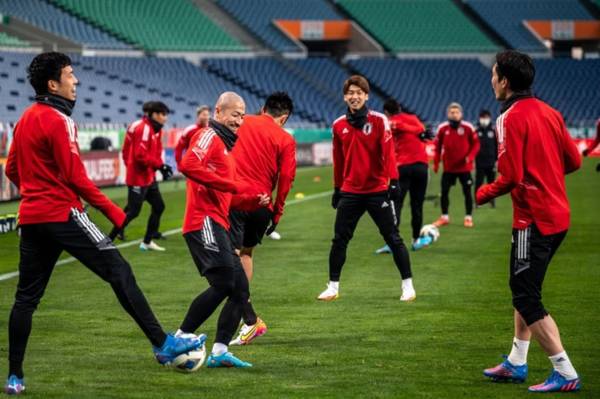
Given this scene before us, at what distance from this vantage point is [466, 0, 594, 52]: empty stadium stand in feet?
227

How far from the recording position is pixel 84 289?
12.8 m

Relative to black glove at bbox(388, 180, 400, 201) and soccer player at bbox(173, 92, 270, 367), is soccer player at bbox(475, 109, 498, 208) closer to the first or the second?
black glove at bbox(388, 180, 400, 201)

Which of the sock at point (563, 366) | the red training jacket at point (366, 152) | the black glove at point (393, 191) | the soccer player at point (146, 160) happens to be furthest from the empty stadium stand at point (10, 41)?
the sock at point (563, 366)

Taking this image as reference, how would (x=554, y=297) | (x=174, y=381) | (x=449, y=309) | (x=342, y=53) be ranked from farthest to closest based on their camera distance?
(x=342, y=53) → (x=554, y=297) → (x=449, y=309) → (x=174, y=381)

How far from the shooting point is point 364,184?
1198cm

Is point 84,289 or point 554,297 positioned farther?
point 84,289

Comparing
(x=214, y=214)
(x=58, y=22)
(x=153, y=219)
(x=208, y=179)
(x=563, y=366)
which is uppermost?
(x=208, y=179)

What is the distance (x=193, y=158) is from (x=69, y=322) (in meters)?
3.23

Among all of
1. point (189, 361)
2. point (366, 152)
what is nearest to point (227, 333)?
point (189, 361)

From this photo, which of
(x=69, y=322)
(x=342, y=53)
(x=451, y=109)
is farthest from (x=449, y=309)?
(x=342, y=53)

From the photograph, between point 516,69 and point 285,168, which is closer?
point 516,69

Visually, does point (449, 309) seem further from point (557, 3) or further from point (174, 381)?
point (557, 3)

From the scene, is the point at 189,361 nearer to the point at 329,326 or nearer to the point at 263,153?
the point at 263,153

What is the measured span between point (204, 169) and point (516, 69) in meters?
2.19
